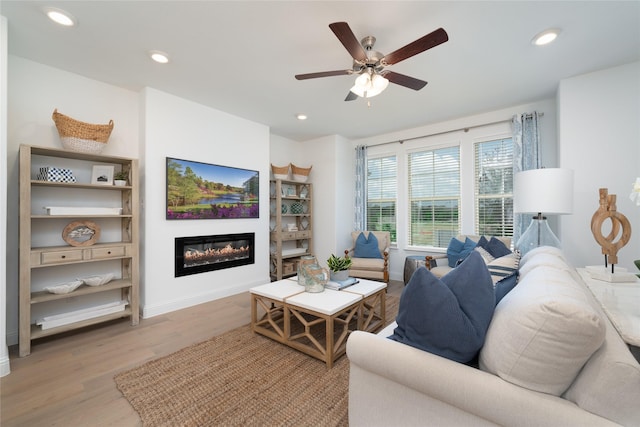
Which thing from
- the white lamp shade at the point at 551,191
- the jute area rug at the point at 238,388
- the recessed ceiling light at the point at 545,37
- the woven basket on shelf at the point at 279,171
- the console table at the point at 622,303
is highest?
the recessed ceiling light at the point at 545,37

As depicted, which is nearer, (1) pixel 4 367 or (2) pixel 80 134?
(1) pixel 4 367

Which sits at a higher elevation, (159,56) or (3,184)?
(159,56)

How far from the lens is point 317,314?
6.87 ft

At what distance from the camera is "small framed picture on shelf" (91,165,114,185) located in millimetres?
2824

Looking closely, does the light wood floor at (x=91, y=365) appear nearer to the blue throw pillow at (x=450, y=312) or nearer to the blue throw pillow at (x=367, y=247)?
the blue throw pillow at (x=450, y=312)

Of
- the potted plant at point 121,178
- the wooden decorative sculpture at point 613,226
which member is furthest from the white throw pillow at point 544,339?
the potted plant at point 121,178

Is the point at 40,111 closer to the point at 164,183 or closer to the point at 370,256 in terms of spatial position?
the point at 164,183

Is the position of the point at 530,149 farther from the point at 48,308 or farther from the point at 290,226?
the point at 48,308

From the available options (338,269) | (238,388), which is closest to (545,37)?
(338,269)

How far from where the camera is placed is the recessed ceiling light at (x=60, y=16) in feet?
6.38

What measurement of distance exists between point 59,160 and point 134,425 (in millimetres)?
2657

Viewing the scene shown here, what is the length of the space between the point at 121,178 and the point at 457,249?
4.23 metres

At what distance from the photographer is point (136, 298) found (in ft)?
9.48

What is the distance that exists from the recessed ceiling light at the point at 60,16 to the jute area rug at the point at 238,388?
8.89 ft
